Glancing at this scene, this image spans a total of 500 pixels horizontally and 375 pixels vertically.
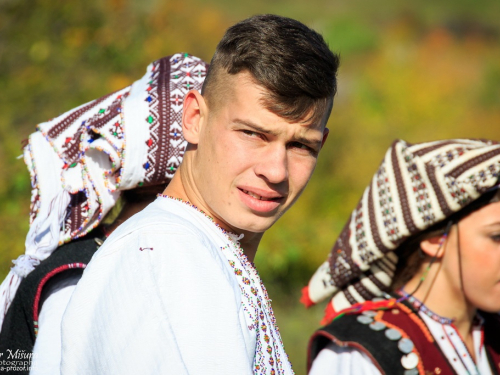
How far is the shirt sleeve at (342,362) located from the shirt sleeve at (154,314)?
1.26 m

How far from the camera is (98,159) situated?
2213mm

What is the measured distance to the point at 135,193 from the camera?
2332 mm

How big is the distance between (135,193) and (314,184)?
249 inches

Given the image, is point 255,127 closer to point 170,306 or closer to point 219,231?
point 219,231

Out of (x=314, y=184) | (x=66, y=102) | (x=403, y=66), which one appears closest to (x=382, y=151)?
(x=314, y=184)

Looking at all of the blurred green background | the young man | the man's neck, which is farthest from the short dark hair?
the blurred green background

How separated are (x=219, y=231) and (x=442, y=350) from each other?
1522 millimetres

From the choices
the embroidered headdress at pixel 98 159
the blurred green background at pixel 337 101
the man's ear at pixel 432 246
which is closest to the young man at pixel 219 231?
the embroidered headdress at pixel 98 159

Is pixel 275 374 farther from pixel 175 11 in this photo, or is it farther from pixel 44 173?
pixel 175 11

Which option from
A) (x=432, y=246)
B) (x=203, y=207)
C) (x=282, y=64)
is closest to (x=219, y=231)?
(x=203, y=207)

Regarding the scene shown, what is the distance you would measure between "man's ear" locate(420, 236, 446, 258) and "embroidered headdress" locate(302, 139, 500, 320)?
0.36ft

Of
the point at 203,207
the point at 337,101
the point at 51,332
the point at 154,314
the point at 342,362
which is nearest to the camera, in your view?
the point at 154,314

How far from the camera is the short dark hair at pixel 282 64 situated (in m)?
1.63

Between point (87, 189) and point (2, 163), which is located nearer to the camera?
point (87, 189)
